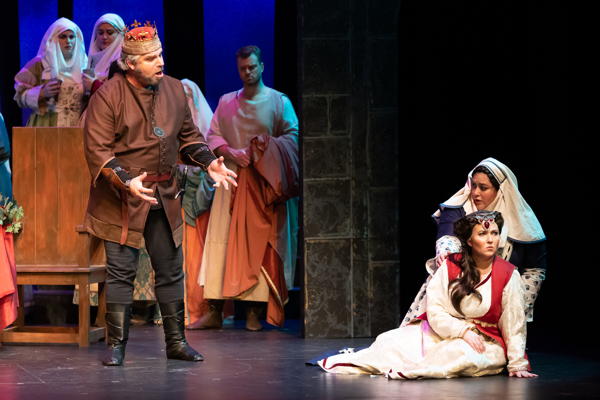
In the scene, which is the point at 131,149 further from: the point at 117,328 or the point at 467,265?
the point at 467,265

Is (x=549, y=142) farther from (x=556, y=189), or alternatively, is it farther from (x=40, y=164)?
(x=40, y=164)

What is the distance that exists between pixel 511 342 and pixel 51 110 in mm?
3666

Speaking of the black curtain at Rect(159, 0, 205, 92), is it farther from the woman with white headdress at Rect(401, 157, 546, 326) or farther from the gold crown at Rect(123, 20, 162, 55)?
the woman with white headdress at Rect(401, 157, 546, 326)

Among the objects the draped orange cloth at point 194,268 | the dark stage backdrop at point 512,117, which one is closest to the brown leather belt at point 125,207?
the draped orange cloth at point 194,268

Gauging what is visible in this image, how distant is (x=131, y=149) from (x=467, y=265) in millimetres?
1653

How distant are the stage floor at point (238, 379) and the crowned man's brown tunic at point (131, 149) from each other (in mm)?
→ 657

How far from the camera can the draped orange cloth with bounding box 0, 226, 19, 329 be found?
570 centimetres

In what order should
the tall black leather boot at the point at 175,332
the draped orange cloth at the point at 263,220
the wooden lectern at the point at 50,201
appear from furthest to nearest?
the draped orange cloth at the point at 263,220 → the wooden lectern at the point at 50,201 → the tall black leather boot at the point at 175,332

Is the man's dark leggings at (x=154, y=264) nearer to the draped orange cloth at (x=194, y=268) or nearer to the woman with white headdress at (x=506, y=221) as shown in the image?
the woman with white headdress at (x=506, y=221)

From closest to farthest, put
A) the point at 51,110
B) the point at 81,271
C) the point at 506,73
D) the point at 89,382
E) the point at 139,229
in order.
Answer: the point at 89,382
the point at 139,229
the point at 81,271
the point at 506,73
the point at 51,110

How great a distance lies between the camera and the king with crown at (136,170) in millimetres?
5164

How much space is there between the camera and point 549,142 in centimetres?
666

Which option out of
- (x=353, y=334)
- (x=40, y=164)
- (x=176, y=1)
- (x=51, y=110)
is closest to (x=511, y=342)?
(x=353, y=334)

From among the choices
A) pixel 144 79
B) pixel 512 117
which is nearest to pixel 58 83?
pixel 144 79
